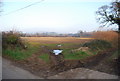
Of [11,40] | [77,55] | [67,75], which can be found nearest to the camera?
[67,75]

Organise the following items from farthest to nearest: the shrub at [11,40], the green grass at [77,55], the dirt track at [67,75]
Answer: the shrub at [11,40] → the green grass at [77,55] → the dirt track at [67,75]

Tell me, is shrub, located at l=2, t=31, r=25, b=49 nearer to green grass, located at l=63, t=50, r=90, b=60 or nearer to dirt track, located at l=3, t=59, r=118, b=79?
dirt track, located at l=3, t=59, r=118, b=79

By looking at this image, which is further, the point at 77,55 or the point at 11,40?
the point at 11,40

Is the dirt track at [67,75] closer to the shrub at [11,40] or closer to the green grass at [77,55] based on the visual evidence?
the green grass at [77,55]

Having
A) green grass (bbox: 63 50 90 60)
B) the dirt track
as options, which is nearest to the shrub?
the dirt track

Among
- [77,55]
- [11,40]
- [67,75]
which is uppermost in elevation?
[11,40]

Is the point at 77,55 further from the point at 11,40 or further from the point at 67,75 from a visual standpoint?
the point at 11,40

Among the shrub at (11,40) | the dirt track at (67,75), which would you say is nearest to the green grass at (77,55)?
the dirt track at (67,75)

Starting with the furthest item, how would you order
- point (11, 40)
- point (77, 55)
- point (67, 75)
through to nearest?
point (11, 40) < point (77, 55) < point (67, 75)

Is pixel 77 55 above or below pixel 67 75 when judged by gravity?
above

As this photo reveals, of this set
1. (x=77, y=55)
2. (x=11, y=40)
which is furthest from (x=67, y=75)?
(x=11, y=40)

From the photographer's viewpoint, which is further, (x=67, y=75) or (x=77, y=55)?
(x=77, y=55)

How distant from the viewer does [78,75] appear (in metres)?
6.69

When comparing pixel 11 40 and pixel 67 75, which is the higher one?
pixel 11 40
